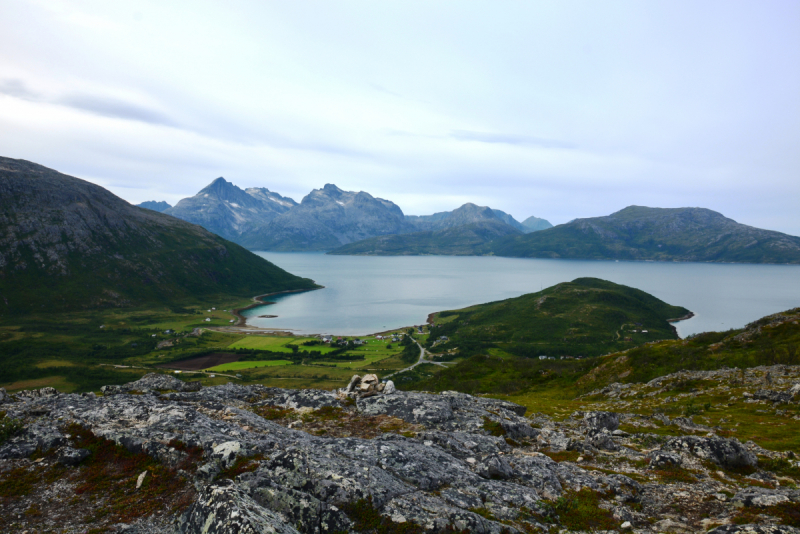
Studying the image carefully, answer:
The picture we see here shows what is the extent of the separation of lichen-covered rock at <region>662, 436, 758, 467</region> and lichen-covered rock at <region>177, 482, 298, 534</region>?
85.7 ft

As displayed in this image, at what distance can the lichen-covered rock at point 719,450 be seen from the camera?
2205cm

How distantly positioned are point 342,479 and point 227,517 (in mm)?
5170

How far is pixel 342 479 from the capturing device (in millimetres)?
14258

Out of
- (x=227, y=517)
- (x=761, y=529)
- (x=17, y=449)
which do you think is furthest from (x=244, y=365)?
(x=761, y=529)

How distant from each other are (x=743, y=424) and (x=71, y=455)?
5117 cm

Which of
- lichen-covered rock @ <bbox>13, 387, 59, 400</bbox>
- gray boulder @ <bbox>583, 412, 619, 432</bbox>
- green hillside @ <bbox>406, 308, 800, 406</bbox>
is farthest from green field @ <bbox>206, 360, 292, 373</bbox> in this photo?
gray boulder @ <bbox>583, 412, 619, 432</bbox>

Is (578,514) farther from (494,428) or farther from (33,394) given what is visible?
(33,394)

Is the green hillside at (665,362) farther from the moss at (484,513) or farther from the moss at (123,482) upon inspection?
the moss at (123,482)

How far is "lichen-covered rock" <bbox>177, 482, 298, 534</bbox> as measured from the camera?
989 centimetres

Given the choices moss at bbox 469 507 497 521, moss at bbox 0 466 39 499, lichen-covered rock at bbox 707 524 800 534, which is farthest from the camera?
moss at bbox 469 507 497 521

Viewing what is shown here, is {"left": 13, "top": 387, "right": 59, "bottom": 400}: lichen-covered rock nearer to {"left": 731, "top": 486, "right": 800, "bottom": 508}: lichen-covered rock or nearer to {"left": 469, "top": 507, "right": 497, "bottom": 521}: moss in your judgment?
{"left": 469, "top": 507, "right": 497, "bottom": 521}: moss

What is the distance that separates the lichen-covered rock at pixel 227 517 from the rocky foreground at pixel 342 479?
49mm

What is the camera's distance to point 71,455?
51.8 feet

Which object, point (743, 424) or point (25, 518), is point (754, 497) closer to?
point (743, 424)
